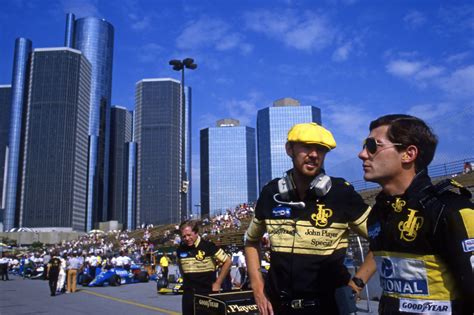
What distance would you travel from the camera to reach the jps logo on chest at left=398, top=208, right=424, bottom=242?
190 centimetres

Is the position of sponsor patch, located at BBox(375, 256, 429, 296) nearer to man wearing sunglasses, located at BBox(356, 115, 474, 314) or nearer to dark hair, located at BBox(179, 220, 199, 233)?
man wearing sunglasses, located at BBox(356, 115, 474, 314)

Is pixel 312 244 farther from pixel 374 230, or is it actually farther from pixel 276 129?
pixel 276 129

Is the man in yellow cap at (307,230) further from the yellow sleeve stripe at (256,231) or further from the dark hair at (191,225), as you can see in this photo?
the dark hair at (191,225)

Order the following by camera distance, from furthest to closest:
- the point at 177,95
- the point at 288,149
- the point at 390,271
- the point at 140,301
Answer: the point at 177,95 < the point at 140,301 < the point at 288,149 < the point at 390,271

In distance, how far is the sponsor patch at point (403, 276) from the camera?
6.27 feet

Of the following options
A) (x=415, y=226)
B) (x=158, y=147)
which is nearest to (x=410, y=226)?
(x=415, y=226)

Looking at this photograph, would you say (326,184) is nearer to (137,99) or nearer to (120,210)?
(137,99)

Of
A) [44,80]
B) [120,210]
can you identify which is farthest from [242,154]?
[44,80]

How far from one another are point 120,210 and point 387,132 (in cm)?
20276

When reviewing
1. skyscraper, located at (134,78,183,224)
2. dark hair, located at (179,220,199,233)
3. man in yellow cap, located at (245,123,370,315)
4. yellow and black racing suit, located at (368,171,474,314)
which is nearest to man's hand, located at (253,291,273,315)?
man in yellow cap, located at (245,123,370,315)

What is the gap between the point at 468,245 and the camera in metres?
1.70

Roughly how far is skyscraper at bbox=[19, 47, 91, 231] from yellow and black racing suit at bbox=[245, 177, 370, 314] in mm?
156017

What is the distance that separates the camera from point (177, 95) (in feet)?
484

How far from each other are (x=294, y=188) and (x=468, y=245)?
1296mm
